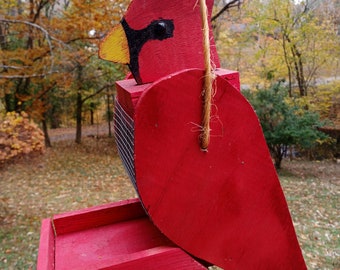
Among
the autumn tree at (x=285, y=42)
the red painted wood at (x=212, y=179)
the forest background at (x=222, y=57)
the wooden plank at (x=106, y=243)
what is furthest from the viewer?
the autumn tree at (x=285, y=42)

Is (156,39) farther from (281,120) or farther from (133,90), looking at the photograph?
(281,120)

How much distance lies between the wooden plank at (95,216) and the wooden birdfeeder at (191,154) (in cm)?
18

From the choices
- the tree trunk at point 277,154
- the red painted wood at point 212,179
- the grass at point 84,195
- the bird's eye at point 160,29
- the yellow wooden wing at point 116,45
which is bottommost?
the grass at point 84,195

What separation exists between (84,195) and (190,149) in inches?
286

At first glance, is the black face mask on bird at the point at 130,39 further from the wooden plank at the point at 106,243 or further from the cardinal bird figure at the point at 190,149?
the wooden plank at the point at 106,243

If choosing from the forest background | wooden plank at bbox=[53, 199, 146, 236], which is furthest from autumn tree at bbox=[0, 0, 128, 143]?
wooden plank at bbox=[53, 199, 146, 236]

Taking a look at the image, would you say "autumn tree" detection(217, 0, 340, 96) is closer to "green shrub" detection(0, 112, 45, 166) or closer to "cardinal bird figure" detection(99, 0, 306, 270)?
"green shrub" detection(0, 112, 45, 166)

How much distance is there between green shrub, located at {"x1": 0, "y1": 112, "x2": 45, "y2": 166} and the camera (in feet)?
16.9

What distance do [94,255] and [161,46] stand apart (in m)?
0.73

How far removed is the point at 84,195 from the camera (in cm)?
782

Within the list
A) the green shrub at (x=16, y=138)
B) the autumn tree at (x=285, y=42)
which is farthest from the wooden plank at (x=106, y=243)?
the autumn tree at (x=285, y=42)

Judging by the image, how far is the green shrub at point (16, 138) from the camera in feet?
16.9

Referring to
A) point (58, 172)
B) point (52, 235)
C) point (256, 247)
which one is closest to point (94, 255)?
point (52, 235)

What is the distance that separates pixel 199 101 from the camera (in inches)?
37.6
